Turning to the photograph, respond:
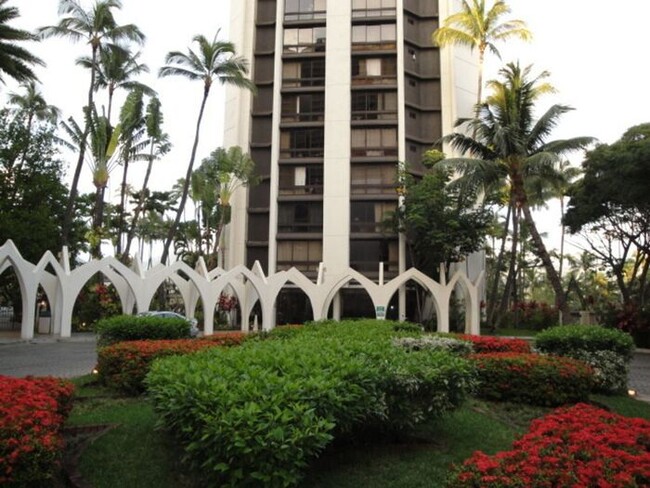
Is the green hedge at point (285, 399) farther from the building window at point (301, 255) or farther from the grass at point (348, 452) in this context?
the building window at point (301, 255)

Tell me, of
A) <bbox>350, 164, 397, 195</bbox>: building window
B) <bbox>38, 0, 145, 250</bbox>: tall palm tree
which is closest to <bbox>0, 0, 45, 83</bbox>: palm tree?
<bbox>38, 0, 145, 250</bbox>: tall palm tree

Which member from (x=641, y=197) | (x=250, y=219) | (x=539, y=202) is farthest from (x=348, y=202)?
(x=641, y=197)

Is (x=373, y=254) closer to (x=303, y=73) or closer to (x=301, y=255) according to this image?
(x=301, y=255)

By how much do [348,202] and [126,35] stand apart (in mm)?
17002

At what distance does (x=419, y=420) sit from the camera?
601 cm

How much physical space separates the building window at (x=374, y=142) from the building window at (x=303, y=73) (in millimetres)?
5033

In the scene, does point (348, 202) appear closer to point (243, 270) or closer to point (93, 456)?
point (243, 270)

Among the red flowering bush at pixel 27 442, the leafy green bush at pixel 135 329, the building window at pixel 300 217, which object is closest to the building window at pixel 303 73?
the building window at pixel 300 217

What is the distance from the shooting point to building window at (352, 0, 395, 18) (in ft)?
135

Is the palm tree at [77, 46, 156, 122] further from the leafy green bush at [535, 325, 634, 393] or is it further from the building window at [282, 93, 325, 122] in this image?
the leafy green bush at [535, 325, 634, 393]

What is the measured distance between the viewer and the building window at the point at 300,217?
39.6 m

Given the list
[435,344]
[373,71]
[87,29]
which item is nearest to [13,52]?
[87,29]

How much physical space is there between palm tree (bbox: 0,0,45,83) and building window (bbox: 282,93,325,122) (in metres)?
20.4

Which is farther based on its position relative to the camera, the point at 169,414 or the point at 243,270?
the point at 243,270
